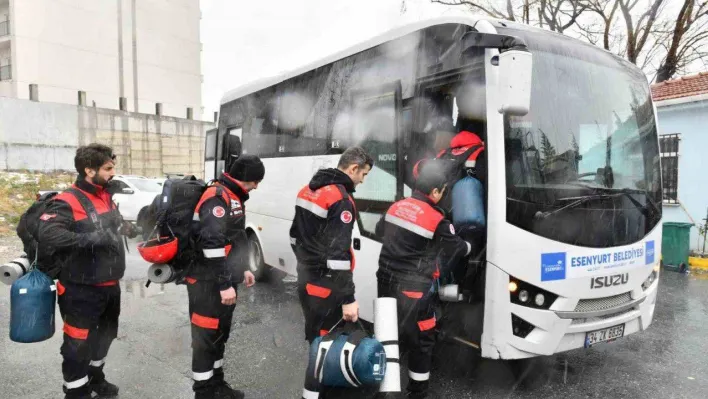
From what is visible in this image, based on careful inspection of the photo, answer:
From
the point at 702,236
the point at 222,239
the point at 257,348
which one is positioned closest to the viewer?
the point at 222,239

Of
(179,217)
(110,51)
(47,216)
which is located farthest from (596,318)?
(110,51)

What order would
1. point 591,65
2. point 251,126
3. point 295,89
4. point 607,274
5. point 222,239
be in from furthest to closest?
point 251,126 → point 295,89 → point 591,65 → point 607,274 → point 222,239

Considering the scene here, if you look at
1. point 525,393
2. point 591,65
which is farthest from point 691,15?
point 525,393

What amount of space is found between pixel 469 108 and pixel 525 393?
2394 millimetres

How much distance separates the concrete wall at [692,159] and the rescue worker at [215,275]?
1022cm

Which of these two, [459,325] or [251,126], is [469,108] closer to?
[459,325]

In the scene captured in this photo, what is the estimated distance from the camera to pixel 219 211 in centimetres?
362

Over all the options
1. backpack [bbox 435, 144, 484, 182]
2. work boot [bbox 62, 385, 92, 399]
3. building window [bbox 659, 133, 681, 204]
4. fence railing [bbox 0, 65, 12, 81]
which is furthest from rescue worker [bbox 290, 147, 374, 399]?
fence railing [bbox 0, 65, 12, 81]

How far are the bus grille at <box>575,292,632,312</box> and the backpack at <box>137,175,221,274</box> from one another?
296cm

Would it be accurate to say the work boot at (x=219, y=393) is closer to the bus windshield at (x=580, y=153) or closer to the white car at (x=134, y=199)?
the bus windshield at (x=580, y=153)

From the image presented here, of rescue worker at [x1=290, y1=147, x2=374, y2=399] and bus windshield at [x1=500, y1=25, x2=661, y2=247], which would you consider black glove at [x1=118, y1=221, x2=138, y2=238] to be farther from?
bus windshield at [x1=500, y1=25, x2=661, y2=247]

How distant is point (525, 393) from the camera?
4.16 meters

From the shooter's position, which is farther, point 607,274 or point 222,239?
point 607,274

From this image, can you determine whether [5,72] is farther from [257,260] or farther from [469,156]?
[469,156]
